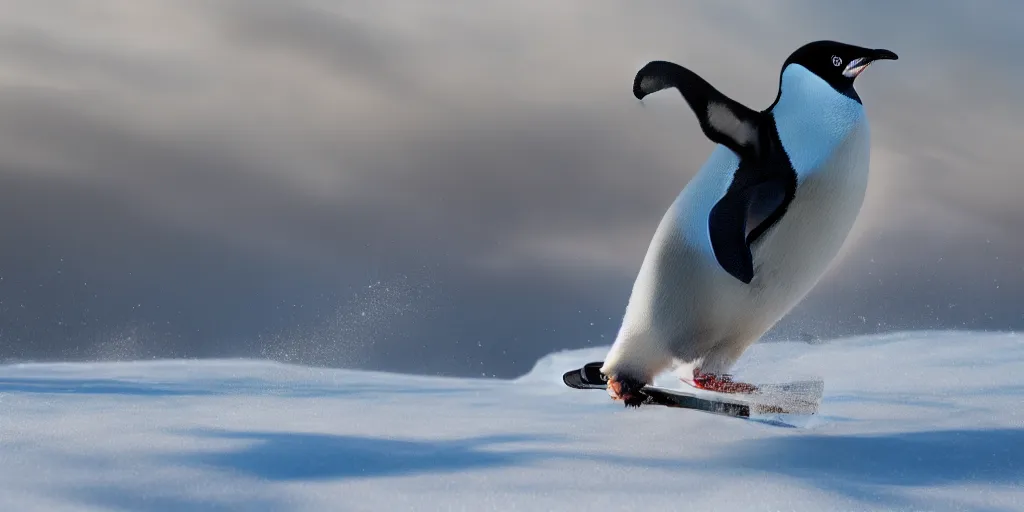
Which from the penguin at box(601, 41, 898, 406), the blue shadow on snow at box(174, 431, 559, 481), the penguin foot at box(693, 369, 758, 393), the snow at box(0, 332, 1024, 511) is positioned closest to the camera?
the snow at box(0, 332, 1024, 511)

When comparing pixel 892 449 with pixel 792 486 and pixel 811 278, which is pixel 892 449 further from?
pixel 811 278

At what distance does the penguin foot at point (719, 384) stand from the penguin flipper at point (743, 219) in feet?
1.25

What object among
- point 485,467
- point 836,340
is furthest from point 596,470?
point 836,340

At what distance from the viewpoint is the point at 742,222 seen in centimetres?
272

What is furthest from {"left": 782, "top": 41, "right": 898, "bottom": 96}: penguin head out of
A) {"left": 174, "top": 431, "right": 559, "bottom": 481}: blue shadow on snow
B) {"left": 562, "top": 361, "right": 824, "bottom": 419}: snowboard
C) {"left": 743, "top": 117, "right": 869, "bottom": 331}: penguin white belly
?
{"left": 174, "top": 431, "right": 559, "bottom": 481}: blue shadow on snow

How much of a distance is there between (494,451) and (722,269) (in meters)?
1.02

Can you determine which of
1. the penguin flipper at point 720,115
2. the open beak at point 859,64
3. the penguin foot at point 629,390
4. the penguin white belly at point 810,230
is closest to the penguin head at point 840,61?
the open beak at point 859,64

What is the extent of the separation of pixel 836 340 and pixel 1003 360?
126 cm

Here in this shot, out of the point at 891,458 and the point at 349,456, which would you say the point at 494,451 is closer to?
the point at 349,456

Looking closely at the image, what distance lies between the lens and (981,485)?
1989 mm

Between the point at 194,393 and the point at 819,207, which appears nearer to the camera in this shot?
the point at 819,207

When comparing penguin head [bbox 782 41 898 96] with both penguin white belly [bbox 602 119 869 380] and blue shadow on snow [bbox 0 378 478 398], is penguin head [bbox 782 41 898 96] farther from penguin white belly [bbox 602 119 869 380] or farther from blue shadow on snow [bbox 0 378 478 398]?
blue shadow on snow [bbox 0 378 478 398]

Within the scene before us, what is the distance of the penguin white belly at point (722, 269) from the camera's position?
2838 mm

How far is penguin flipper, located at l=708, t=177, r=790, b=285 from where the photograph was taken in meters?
2.68
